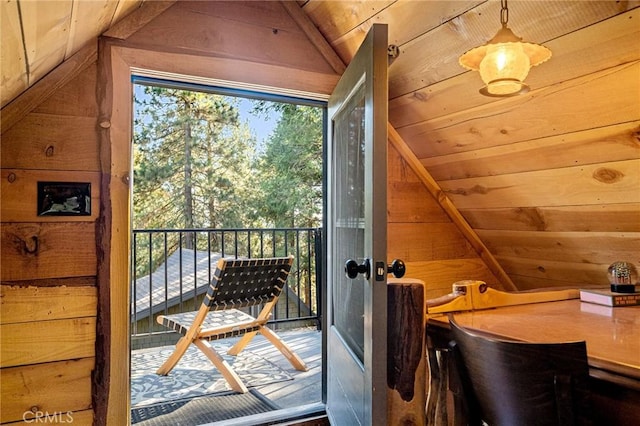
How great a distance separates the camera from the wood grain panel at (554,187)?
156 cm

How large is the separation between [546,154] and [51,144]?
1983 millimetres

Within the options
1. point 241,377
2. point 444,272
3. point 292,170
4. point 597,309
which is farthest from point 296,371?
point 292,170

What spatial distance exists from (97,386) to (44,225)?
65 centimetres

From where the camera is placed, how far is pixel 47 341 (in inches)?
Result: 59.5

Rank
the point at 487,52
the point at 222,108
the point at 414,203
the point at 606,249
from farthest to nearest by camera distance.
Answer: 1. the point at 222,108
2. the point at 414,203
3. the point at 606,249
4. the point at 487,52

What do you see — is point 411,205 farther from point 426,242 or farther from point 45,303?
point 45,303

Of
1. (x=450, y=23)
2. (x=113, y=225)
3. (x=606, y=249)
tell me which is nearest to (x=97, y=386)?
(x=113, y=225)

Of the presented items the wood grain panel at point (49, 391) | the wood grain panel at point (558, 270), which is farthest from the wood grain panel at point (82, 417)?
the wood grain panel at point (558, 270)

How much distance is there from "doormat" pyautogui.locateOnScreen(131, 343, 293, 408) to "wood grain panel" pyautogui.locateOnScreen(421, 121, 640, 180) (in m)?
1.82

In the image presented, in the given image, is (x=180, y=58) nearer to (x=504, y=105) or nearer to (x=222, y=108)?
(x=504, y=105)

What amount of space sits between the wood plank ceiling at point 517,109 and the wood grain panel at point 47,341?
0.81 m

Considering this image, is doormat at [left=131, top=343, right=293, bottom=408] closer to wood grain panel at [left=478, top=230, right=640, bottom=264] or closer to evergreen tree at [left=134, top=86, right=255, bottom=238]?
wood grain panel at [left=478, top=230, right=640, bottom=264]

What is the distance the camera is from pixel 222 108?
5902 millimetres

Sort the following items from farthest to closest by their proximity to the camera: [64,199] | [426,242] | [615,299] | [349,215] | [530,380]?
1. [426,242]
2. [349,215]
3. [64,199]
4. [615,299]
5. [530,380]
